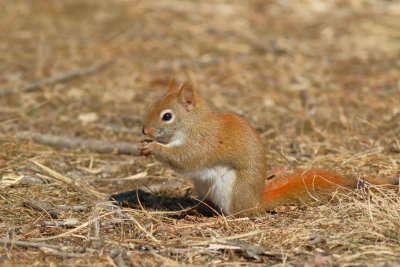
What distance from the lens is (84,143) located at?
4770 millimetres

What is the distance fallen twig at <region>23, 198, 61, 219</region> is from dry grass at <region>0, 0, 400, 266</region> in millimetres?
38

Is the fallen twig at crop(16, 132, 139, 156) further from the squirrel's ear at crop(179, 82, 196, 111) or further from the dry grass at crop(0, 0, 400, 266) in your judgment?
the squirrel's ear at crop(179, 82, 196, 111)

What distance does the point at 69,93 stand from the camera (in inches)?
241

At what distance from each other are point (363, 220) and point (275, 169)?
107 centimetres

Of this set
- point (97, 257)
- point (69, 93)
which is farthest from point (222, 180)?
point (69, 93)

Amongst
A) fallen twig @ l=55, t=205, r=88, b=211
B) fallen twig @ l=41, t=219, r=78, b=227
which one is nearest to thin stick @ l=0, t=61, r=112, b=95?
fallen twig @ l=55, t=205, r=88, b=211

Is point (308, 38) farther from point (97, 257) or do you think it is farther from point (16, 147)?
point (97, 257)

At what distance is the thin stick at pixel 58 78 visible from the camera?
601 centimetres

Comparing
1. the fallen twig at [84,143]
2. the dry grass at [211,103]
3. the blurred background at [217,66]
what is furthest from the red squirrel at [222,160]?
the fallen twig at [84,143]

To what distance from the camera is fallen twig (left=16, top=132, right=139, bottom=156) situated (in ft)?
15.5

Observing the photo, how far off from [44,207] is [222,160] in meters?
1.08

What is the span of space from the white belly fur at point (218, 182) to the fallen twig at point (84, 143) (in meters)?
1.23

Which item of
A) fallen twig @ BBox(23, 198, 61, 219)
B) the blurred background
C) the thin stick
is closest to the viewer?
fallen twig @ BBox(23, 198, 61, 219)

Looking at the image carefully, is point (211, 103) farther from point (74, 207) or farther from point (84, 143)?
point (74, 207)
